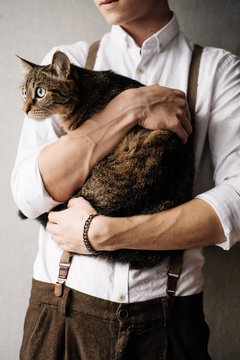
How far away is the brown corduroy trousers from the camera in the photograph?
96 centimetres

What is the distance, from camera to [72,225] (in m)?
0.95

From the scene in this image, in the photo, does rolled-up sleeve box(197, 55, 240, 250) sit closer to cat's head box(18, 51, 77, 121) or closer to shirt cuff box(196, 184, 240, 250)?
shirt cuff box(196, 184, 240, 250)

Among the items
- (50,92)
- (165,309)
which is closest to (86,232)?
(165,309)

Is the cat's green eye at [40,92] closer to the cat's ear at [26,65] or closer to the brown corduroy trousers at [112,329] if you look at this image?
the cat's ear at [26,65]

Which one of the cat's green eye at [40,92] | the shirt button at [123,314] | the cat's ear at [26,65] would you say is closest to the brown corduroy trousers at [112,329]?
the shirt button at [123,314]

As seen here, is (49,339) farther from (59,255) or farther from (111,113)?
(111,113)

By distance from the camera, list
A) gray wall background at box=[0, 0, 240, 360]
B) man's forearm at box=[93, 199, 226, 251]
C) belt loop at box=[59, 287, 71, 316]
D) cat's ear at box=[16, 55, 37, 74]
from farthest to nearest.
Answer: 1. gray wall background at box=[0, 0, 240, 360]
2. cat's ear at box=[16, 55, 37, 74]
3. belt loop at box=[59, 287, 71, 316]
4. man's forearm at box=[93, 199, 226, 251]

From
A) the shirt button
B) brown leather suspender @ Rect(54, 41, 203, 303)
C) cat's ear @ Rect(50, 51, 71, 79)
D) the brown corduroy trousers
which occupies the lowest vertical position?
the brown corduroy trousers

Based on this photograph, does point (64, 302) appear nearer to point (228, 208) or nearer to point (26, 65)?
point (228, 208)

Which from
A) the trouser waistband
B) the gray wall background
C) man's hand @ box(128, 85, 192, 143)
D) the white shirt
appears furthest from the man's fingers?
the gray wall background

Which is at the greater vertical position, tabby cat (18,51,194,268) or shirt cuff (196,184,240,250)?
tabby cat (18,51,194,268)

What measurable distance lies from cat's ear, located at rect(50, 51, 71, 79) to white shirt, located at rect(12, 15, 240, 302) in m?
0.19

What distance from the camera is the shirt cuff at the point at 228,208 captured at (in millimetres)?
908

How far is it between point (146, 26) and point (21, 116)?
0.73 metres
